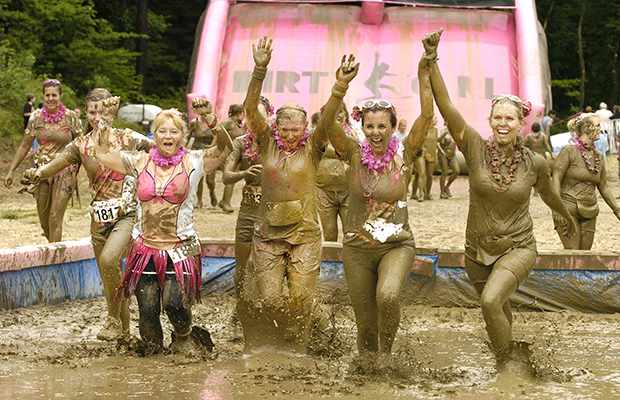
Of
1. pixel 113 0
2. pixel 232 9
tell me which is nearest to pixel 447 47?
pixel 232 9

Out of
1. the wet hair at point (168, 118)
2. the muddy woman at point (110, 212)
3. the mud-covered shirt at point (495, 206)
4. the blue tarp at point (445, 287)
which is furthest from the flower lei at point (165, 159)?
the blue tarp at point (445, 287)

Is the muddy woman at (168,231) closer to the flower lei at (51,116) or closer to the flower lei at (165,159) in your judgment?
the flower lei at (165,159)

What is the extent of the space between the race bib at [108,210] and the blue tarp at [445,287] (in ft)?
4.93

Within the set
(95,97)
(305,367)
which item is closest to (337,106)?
(305,367)

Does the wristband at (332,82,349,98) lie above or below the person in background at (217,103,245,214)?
above

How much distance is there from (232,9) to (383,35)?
404 cm

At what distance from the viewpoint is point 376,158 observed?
590cm

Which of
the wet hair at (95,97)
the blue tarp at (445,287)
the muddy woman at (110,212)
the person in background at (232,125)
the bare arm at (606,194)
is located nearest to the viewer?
the muddy woman at (110,212)

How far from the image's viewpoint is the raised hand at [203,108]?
596 cm

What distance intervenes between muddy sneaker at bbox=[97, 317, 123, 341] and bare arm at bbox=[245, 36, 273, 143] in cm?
184

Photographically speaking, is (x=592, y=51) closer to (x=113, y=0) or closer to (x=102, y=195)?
(x=113, y=0)

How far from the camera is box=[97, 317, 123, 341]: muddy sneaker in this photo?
21.6 ft

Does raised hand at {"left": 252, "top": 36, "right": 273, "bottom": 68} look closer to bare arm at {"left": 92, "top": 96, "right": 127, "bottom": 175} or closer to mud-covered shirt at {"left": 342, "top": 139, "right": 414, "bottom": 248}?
mud-covered shirt at {"left": 342, "top": 139, "right": 414, "bottom": 248}

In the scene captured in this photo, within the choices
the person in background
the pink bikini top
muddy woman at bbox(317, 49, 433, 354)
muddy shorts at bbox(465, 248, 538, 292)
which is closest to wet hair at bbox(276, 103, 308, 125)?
muddy woman at bbox(317, 49, 433, 354)
